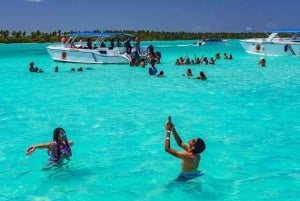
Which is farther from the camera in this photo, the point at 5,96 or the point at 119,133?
the point at 5,96

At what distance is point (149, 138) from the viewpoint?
9.88 metres

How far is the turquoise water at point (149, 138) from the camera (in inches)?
265

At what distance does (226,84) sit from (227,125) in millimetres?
8645

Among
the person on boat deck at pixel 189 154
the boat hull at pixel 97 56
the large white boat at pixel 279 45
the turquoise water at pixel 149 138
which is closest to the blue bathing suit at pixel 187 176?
the person on boat deck at pixel 189 154

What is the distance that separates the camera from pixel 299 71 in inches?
1009

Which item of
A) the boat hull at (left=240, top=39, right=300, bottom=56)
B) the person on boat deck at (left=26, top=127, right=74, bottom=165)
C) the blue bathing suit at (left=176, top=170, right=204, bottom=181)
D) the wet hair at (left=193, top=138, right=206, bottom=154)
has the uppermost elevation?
the boat hull at (left=240, top=39, right=300, bottom=56)

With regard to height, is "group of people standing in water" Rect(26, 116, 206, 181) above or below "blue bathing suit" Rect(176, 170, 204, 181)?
above

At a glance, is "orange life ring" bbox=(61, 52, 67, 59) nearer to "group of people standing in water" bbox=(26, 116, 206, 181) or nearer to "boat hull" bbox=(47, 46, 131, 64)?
"boat hull" bbox=(47, 46, 131, 64)

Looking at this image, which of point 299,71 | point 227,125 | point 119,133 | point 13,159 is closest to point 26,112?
point 119,133

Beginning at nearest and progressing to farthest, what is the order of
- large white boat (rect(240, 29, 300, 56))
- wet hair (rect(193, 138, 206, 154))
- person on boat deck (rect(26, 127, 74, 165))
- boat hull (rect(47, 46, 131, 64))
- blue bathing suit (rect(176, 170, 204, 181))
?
wet hair (rect(193, 138, 206, 154)) → blue bathing suit (rect(176, 170, 204, 181)) → person on boat deck (rect(26, 127, 74, 165)) → boat hull (rect(47, 46, 131, 64)) → large white boat (rect(240, 29, 300, 56))

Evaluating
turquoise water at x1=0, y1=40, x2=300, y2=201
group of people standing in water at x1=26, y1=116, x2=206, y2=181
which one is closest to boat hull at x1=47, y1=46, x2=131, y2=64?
turquoise water at x1=0, y1=40, x2=300, y2=201

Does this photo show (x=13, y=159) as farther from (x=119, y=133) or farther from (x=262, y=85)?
(x=262, y=85)

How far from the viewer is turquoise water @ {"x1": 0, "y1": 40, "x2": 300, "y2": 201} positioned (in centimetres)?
672

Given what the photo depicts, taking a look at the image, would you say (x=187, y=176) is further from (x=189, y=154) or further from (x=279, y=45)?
(x=279, y=45)
